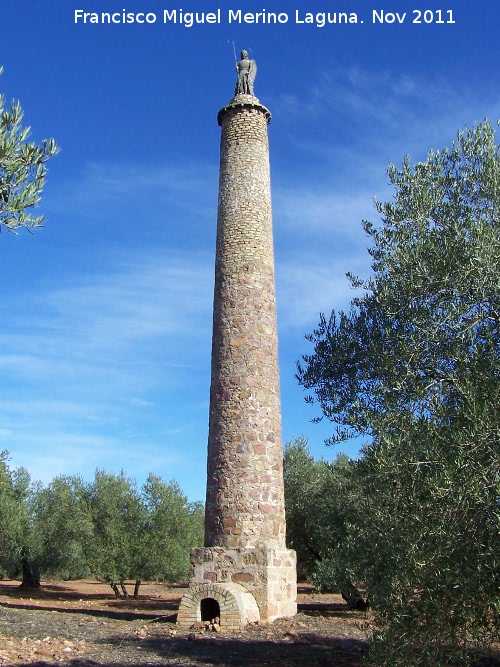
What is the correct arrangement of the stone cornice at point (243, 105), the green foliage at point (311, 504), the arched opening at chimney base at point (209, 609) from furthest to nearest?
1. the green foliage at point (311, 504)
2. the stone cornice at point (243, 105)
3. the arched opening at chimney base at point (209, 609)

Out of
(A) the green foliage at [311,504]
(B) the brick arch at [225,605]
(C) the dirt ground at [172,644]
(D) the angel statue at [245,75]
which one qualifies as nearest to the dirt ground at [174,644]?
(C) the dirt ground at [172,644]

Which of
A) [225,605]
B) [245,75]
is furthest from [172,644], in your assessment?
[245,75]

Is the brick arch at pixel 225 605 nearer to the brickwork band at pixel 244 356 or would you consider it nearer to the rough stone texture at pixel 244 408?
the rough stone texture at pixel 244 408

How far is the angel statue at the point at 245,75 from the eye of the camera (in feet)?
64.5

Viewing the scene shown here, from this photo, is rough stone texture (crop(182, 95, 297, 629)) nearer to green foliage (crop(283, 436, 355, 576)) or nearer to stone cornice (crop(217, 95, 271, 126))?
stone cornice (crop(217, 95, 271, 126))

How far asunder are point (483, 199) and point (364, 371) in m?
3.41

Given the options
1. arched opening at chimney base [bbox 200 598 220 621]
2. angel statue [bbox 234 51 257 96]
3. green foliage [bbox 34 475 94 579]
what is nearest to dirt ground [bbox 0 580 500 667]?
arched opening at chimney base [bbox 200 598 220 621]

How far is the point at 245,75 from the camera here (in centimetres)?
1981

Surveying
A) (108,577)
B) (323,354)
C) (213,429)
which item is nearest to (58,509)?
(108,577)

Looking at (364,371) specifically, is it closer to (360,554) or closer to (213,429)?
(360,554)

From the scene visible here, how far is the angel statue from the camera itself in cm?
1966

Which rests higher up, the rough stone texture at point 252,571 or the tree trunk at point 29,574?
the rough stone texture at point 252,571

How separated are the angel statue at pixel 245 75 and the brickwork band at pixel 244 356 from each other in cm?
53

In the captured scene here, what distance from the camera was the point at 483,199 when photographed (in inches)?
403
